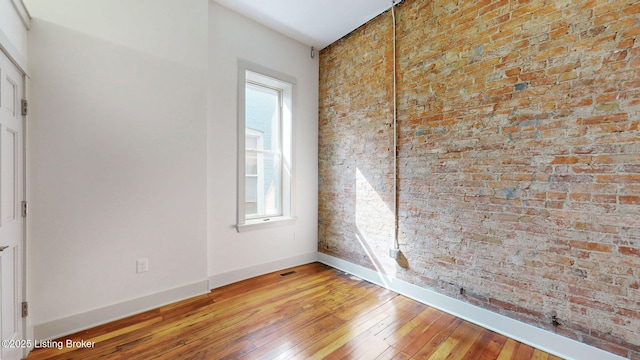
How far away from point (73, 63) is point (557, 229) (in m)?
4.07

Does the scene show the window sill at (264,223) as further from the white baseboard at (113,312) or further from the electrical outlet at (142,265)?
the electrical outlet at (142,265)

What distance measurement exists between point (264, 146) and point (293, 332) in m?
2.38

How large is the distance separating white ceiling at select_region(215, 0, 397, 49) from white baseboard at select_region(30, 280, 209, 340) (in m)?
3.20

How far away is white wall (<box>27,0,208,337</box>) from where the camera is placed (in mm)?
2047

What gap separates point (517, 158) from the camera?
6.99 ft

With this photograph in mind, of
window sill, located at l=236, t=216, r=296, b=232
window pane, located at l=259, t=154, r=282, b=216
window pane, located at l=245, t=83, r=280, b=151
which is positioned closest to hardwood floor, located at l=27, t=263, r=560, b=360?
window sill, located at l=236, t=216, r=296, b=232

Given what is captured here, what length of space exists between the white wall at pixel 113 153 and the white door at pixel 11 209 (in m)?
0.14

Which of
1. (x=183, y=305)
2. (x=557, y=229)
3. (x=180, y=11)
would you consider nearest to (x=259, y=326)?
(x=183, y=305)

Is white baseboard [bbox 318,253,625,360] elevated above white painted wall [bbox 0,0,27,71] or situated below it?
below

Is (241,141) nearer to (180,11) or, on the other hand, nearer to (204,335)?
(180,11)

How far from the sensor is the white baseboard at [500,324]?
1849mm

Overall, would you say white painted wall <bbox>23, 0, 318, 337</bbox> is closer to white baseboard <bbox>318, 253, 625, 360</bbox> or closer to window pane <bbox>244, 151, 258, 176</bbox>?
window pane <bbox>244, 151, 258, 176</bbox>

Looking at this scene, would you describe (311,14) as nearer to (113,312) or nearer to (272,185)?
(272,185)

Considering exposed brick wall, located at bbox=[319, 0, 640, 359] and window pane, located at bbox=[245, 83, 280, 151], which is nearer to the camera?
exposed brick wall, located at bbox=[319, 0, 640, 359]
